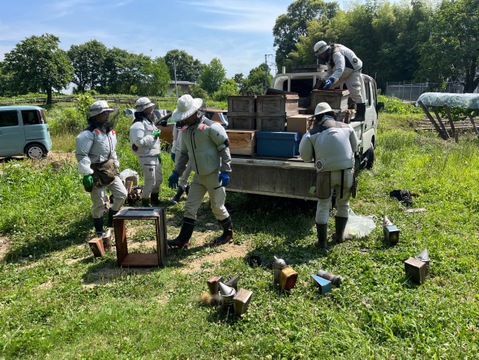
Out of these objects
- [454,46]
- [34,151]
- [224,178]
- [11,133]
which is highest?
[454,46]

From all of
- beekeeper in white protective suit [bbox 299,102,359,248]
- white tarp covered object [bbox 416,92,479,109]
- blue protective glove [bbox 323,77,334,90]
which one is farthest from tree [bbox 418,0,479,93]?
beekeeper in white protective suit [bbox 299,102,359,248]

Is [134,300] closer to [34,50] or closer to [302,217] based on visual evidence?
[302,217]

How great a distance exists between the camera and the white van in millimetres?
12133

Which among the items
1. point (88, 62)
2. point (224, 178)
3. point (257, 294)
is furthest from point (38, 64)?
point (257, 294)

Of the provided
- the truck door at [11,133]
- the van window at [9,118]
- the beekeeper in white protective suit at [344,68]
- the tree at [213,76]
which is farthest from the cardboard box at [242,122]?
the tree at [213,76]

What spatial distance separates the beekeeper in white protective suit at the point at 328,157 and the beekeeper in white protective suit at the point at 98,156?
277 centimetres

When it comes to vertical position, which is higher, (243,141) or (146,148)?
(243,141)

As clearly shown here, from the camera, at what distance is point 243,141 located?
5.57m

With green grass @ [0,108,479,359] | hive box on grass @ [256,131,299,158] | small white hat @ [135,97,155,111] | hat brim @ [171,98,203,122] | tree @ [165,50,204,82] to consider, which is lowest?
green grass @ [0,108,479,359]

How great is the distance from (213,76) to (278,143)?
5593cm

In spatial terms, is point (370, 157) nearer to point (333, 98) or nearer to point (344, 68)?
point (344, 68)

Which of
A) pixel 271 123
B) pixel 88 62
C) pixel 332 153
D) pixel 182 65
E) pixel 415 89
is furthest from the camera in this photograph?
pixel 182 65

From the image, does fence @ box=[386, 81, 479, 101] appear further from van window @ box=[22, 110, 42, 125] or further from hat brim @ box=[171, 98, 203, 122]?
hat brim @ box=[171, 98, 203, 122]

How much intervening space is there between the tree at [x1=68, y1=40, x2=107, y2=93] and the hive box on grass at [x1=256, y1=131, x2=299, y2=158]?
74608 millimetres
